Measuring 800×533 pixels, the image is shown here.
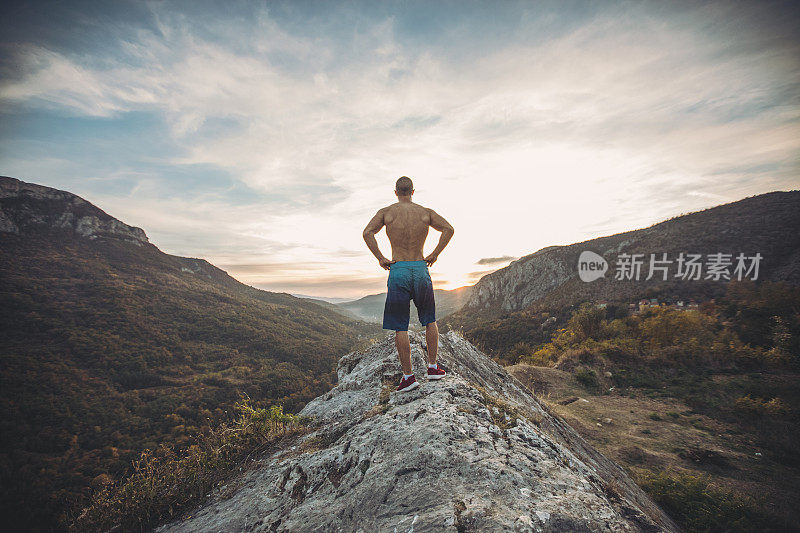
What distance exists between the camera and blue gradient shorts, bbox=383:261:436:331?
12.9ft

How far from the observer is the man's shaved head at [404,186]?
14.2ft

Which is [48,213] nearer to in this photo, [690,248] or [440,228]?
[440,228]

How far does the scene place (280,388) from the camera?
66.8m

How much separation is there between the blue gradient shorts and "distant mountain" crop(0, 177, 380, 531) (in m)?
49.3

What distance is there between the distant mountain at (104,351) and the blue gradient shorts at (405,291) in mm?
49344

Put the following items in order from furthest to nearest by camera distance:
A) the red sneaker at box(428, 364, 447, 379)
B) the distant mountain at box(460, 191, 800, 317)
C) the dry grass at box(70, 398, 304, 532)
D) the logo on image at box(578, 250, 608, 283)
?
the logo on image at box(578, 250, 608, 283)
the distant mountain at box(460, 191, 800, 317)
the red sneaker at box(428, 364, 447, 379)
the dry grass at box(70, 398, 304, 532)

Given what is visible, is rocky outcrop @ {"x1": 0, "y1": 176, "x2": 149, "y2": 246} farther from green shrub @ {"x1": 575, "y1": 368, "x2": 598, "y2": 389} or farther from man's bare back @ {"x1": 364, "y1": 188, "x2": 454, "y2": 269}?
green shrub @ {"x1": 575, "y1": 368, "x2": 598, "y2": 389}

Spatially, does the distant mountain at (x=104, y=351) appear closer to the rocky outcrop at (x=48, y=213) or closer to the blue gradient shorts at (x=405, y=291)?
the rocky outcrop at (x=48, y=213)

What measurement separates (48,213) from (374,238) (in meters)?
214

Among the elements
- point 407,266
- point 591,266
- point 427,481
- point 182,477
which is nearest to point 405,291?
point 407,266

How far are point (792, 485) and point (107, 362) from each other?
11605cm

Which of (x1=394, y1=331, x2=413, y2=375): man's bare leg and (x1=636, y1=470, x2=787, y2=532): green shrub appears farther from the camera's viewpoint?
(x1=636, y1=470, x2=787, y2=532): green shrub

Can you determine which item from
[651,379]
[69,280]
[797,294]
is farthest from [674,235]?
[69,280]

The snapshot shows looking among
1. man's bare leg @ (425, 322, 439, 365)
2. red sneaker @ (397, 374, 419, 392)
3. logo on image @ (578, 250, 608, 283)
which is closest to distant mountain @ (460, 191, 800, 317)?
logo on image @ (578, 250, 608, 283)
